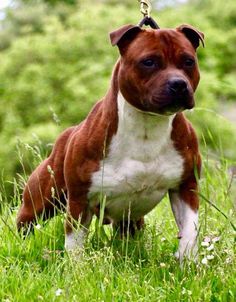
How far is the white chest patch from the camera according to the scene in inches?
192

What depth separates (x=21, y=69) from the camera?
15.8 m

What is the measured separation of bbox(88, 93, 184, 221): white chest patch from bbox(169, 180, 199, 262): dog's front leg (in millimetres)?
122

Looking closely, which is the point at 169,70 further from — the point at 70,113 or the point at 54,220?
the point at 70,113

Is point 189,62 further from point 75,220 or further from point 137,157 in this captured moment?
point 75,220

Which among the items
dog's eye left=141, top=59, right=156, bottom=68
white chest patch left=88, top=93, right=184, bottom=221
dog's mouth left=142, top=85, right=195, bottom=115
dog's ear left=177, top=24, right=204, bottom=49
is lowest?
white chest patch left=88, top=93, right=184, bottom=221

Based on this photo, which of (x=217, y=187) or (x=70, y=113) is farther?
(x=70, y=113)

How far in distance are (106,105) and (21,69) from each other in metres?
11.0

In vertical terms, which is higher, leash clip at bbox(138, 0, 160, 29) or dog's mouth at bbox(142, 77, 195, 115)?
leash clip at bbox(138, 0, 160, 29)

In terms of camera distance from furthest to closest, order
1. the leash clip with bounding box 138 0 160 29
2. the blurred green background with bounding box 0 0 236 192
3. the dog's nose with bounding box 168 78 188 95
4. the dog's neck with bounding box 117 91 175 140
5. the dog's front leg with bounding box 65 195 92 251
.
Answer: the blurred green background with bounding box 0 0 236 192 → the leash clip with bounding box 138 0 160 29 → the dog's front leg with bounding box 65 195 92 251 → the dog's neck with bounding box 117 91 175 140 → the dog's nose with bounding box 168 78 188 95

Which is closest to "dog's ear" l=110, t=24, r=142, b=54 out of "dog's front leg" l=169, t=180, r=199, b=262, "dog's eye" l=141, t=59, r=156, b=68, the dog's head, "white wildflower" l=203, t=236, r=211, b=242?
the dog's head

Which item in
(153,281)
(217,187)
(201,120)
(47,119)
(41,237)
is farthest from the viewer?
(47,119)

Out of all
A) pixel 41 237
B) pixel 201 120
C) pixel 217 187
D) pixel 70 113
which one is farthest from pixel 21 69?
pixel 41 237

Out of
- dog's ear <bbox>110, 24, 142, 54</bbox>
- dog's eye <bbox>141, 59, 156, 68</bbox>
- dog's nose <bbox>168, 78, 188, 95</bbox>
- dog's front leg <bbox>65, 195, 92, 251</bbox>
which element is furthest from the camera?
dog's front leg <bbox>65, 195, 92, 251</bbox>

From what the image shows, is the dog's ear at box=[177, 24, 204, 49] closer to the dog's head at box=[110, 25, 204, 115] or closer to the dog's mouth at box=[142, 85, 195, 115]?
the dog's head at box=[110, 25, 204, 115]
